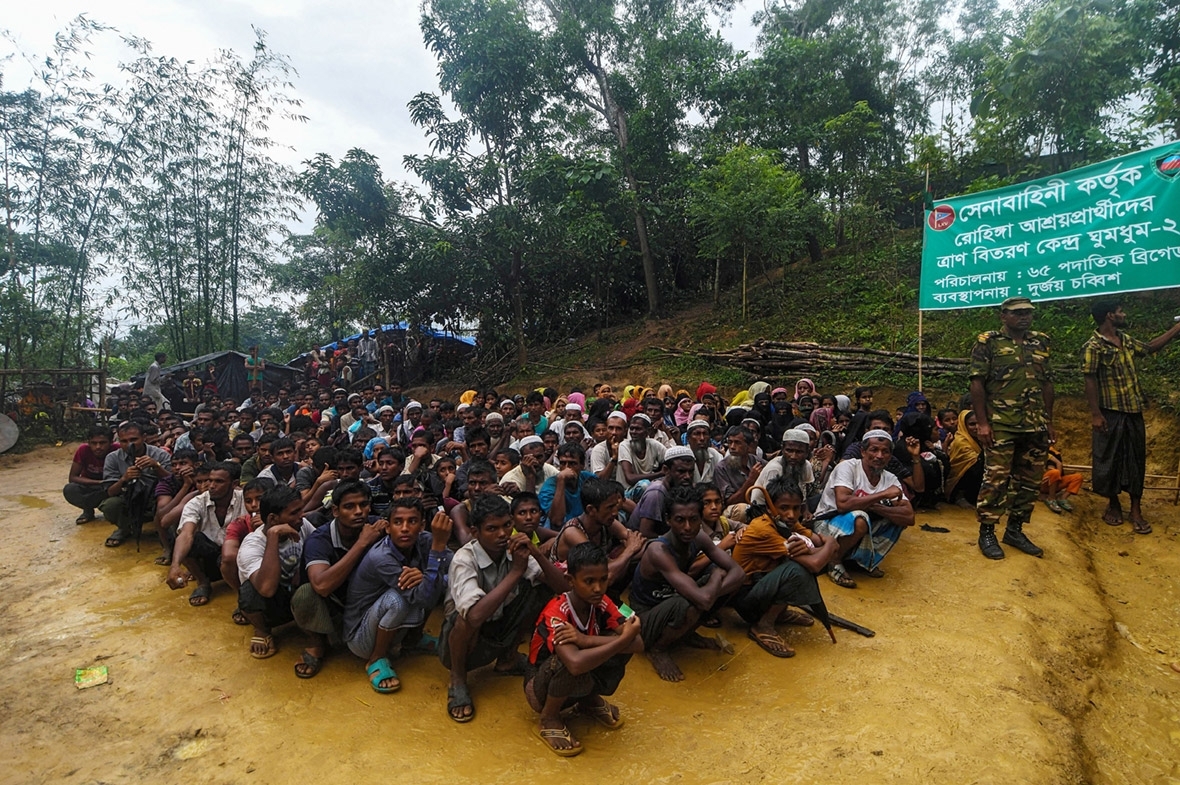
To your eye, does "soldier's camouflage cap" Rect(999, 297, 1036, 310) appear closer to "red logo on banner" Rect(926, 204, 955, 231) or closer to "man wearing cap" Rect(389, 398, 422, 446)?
"red logo on banner" Rect(926, 204, 955, 231)

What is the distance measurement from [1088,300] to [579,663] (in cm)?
938

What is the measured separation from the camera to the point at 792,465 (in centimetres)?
470

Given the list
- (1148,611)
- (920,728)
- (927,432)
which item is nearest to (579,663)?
(920,728)

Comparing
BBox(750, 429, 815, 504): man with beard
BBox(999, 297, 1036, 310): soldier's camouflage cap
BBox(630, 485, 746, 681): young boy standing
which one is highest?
BBox(999, 297, 1036, 310): soldier's camouflage cap

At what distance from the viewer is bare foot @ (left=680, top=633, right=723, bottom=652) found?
356 cm

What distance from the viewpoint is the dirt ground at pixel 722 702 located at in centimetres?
259

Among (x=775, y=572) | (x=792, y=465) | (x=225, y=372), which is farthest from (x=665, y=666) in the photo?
(x=225, y=372)

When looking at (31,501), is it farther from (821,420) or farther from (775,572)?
(821,420)

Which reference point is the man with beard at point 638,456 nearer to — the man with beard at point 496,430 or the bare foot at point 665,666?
the man with beard at point 496,430

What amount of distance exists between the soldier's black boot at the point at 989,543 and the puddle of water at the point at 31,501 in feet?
31.9

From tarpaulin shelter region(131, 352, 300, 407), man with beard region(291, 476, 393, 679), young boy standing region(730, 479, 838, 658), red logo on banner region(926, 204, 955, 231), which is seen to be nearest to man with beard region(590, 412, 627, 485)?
young boy standing region(730, 479, 838, 658)

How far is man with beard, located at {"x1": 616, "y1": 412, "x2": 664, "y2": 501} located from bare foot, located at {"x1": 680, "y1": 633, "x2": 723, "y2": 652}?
1632 mm

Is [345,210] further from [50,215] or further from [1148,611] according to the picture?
[1148,611]

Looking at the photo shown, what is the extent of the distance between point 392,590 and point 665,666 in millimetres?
1535
